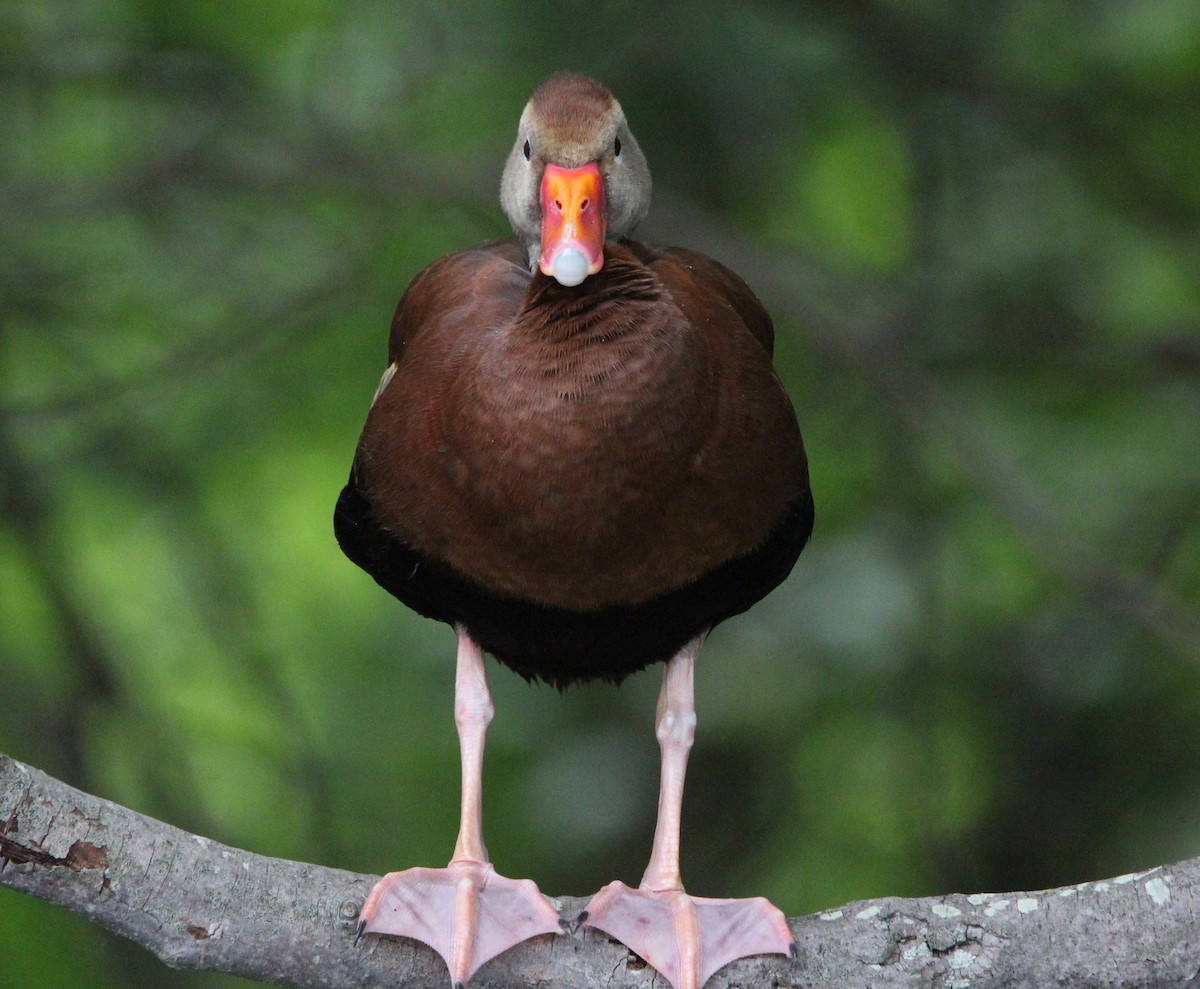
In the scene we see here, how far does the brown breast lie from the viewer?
8.52ft

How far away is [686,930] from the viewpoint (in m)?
2.63

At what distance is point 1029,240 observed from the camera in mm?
4188

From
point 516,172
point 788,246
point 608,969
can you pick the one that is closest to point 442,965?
point 608,969

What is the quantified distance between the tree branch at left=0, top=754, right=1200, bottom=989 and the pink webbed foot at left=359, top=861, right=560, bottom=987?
0.04 m

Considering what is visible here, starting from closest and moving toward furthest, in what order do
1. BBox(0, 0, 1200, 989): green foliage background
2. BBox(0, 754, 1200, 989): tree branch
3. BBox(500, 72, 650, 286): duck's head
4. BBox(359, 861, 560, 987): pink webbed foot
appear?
BBox(0, 754, 1200, 989): tree branch, BBox(359, 861, 560, 987): pink webbed foot, BBox(500, 72, 650, 286): duck's head, BBox(0, 0, 1200, 989): green foliage background

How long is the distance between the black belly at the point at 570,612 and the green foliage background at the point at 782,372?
116 cm

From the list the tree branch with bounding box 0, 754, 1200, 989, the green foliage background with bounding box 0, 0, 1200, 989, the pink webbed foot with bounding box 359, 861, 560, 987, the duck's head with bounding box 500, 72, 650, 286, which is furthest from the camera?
the green foliage background with bounding box 0, 0, 1200, 989

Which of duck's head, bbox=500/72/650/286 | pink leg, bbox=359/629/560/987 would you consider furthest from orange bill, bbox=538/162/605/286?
pink leg, bbox=359/629/560/987

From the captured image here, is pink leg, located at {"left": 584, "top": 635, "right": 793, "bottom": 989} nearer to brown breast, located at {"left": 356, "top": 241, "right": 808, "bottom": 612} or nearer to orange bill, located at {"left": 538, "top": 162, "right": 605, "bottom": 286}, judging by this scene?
brown breast, located at {"left": 356, "top": 241, "right": 808, "bottom": 612}

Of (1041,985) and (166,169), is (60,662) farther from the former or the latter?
(1041,985)

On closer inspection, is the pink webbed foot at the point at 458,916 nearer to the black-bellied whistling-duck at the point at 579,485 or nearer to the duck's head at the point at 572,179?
the black-bellied whistling-duck at the point at 579,485

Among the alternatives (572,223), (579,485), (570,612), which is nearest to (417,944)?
(570,612)

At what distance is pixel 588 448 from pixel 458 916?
0.79 metres

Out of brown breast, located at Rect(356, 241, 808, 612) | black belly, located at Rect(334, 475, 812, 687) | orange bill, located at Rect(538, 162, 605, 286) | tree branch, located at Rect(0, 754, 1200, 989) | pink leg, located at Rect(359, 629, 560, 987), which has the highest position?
orange bill, located at Rect(538, 162, 605, 286)
